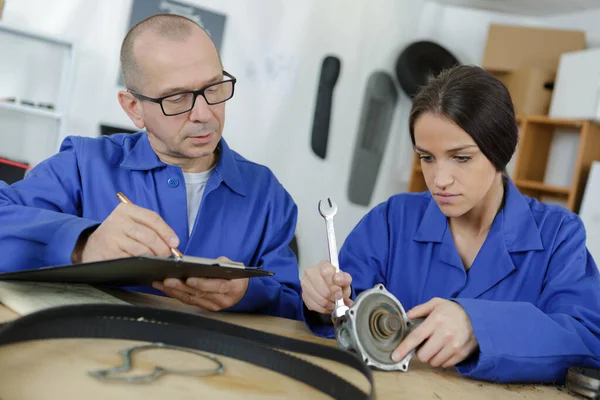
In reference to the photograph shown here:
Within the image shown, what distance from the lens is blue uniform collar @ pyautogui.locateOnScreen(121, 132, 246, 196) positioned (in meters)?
1.56

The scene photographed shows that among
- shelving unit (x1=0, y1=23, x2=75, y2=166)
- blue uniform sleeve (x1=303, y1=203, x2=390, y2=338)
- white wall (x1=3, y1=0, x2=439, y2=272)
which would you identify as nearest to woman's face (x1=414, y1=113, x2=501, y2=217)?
blue uniform sleeve (x1=303, y1=203, x2=390, y2=338)

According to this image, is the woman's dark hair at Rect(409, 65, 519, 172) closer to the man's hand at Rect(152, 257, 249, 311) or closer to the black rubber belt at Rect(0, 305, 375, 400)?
the man's hand at Rect(152, 257, 249, 311)

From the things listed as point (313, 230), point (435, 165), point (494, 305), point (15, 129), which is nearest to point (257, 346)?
point (494, 305)

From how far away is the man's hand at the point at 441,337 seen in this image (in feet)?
3.40

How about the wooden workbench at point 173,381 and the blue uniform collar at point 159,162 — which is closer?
the wooden workbench at point 173,381

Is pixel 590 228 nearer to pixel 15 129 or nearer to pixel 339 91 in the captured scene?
pixel 339 91

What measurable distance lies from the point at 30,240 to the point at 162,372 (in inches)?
22.3

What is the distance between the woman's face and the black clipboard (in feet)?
1.82

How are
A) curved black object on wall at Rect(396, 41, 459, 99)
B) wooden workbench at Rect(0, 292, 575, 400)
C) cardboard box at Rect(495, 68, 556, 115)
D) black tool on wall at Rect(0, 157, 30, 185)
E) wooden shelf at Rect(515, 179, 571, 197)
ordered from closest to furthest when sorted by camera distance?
wooden workbench at Rect(0, 292, 575, 400) < black tool on wall at Rect(0, 157, 30, 185) < wooden shelf at Rect(515, 179, 571, 197) < cardboard box at Rect(495, 68, 556, 115) < curved black object on wall at Rect(396, 41, 459, 99)

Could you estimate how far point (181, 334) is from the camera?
0.92m

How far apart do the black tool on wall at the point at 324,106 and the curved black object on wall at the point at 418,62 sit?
1.78ft

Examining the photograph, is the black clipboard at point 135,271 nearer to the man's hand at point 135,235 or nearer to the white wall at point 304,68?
the man's hand at point 135,235

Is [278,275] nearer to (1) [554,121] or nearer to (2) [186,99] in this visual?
(2) [186,99]

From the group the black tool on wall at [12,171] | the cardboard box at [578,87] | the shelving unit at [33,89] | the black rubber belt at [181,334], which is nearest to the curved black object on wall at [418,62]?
the cardboard box at [578,87]
